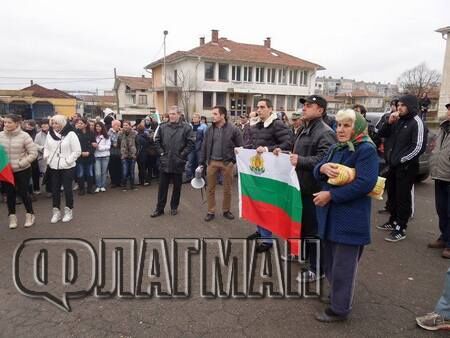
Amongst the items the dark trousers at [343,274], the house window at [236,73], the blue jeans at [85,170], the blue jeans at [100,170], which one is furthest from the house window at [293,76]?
the dark trousers at [343,274]

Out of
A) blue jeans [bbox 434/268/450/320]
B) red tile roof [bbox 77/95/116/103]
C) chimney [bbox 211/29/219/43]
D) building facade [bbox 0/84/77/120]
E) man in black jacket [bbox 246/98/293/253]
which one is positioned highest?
chimney [bbox 211/29/219/43]

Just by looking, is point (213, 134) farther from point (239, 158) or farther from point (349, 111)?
point (349, 111)

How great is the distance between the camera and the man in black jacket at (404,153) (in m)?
4.98

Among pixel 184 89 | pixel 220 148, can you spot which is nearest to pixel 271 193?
pixel 220 148

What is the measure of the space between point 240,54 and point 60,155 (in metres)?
37.5

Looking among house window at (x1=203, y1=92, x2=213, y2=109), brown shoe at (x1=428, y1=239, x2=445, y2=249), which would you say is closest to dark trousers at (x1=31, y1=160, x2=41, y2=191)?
brown shoe at (x1=428, y1=239, x2=445, y2=249)

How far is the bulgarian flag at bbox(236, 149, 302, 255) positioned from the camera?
4027 millimetres

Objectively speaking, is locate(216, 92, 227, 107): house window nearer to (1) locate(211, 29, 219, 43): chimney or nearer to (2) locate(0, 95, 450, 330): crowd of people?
(1) locate(211, 29, 219, 43): chimney

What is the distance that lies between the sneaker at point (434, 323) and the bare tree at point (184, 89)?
119 ft

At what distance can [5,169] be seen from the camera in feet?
17.9

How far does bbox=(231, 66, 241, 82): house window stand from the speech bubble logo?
37.0 meters

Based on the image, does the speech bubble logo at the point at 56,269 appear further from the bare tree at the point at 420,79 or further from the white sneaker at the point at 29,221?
the bare tree at the point at 420,79

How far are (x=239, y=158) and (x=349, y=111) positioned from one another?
2396 mm

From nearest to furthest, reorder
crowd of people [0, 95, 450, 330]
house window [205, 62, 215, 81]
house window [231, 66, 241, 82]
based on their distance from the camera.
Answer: crowd of people [0, 95, 450, 330] → house window [205, 62, 215, 81] → house window [231, 66, 241, 82]
